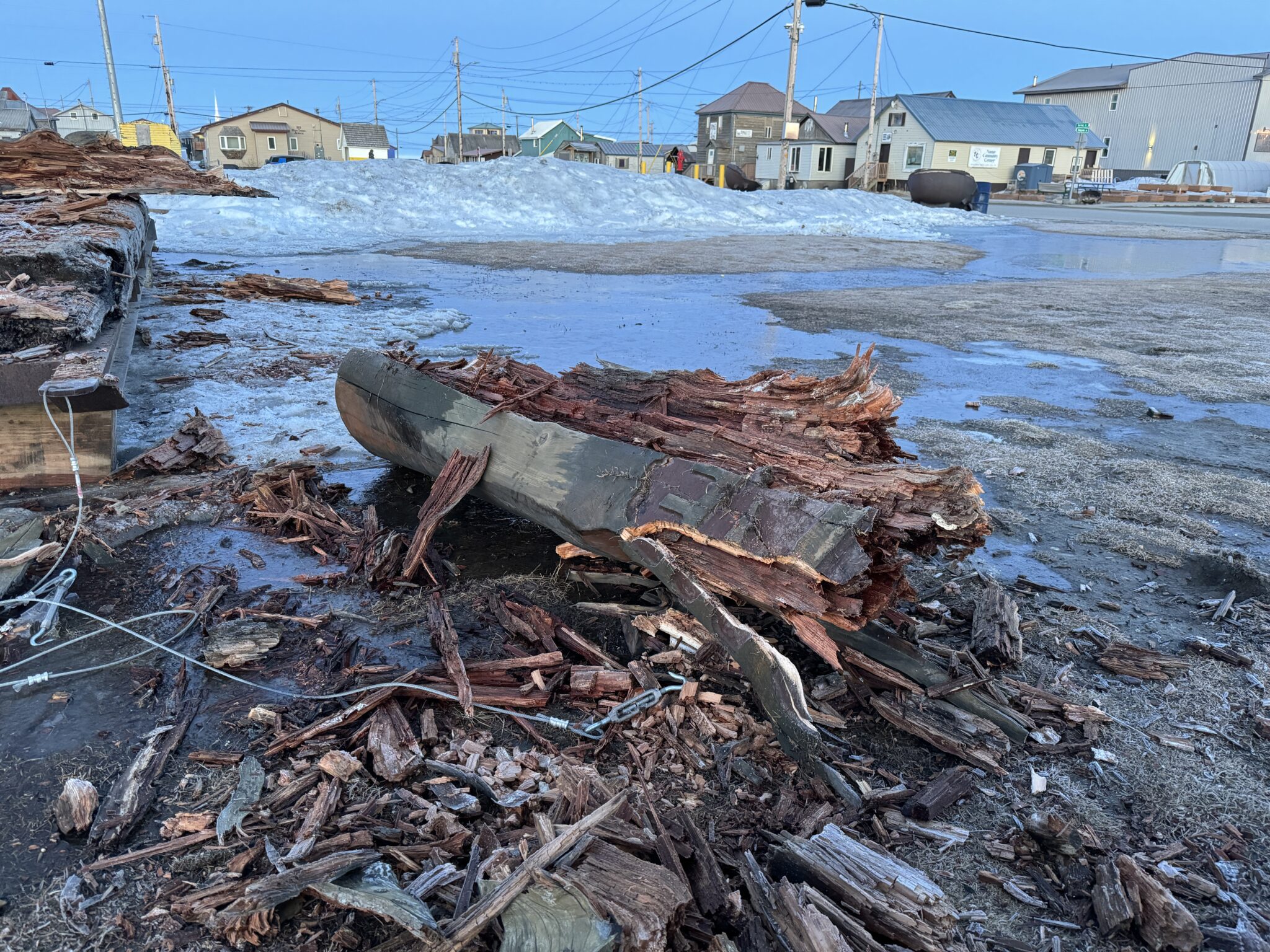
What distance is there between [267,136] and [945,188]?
58.6 m

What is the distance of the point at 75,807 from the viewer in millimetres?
2514

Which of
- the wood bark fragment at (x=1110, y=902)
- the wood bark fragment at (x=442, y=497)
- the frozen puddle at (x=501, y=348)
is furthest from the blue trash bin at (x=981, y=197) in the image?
the wood bark fragment at (x=1110, y=902)

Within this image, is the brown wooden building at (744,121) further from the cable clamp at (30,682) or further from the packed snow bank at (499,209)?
the cable clamp at (30,682)

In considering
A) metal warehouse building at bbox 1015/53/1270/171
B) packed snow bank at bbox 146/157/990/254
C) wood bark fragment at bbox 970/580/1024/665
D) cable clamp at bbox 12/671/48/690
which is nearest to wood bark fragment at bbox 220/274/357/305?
packed snow bank at bbox 146/157/990/254

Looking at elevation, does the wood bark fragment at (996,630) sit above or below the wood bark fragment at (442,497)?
below

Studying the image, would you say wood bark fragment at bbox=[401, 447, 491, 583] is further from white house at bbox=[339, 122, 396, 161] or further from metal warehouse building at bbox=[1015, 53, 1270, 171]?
white house at bbox=[339, 122, 396, 161]

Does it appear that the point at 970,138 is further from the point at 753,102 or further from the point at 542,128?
the point at 542,128

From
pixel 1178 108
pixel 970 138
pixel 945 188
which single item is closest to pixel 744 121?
pixel 970 138

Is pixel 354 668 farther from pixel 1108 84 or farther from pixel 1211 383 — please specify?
pixel 1108 84

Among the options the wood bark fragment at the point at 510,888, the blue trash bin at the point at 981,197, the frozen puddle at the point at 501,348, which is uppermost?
the blue trash bin at the point at 981,197

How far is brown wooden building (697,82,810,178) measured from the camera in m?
58.9

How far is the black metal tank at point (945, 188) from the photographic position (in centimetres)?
3928

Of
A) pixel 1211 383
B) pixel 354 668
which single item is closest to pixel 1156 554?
pixel 354 668

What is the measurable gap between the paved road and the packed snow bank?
6427 mm
